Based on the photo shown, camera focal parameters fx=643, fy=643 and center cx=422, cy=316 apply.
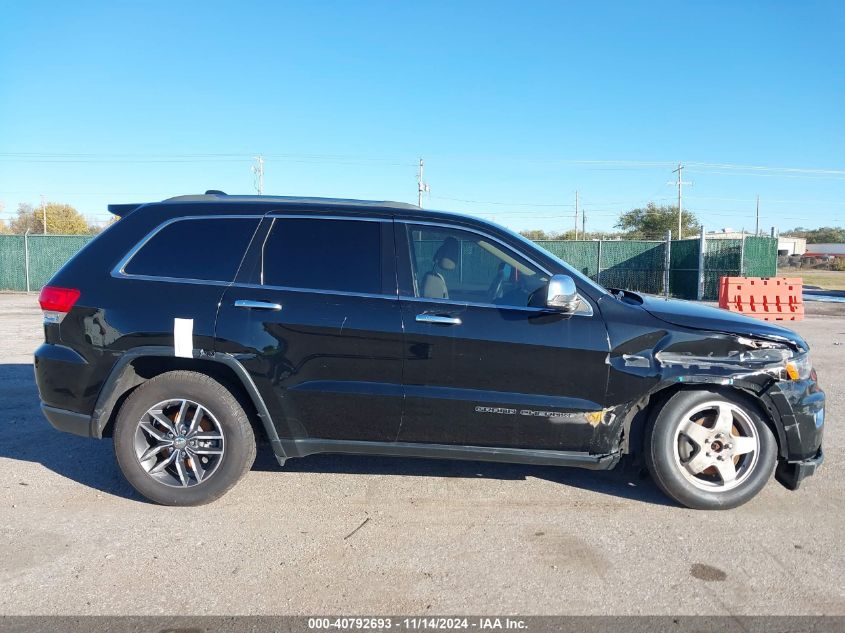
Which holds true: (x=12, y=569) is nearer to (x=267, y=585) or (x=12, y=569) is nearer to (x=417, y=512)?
(x=267, y=585)

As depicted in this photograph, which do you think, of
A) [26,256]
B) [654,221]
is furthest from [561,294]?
[654,221]

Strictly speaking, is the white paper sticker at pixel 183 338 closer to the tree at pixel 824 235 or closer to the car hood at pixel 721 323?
the car hood at pixel 721 323

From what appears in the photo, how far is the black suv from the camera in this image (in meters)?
3.88

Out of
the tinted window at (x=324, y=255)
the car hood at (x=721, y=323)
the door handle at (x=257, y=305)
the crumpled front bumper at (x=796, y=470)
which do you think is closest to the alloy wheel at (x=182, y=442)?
the door handle at (x=257, y=305)

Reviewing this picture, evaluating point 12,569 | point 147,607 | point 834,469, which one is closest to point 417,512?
point 147,607

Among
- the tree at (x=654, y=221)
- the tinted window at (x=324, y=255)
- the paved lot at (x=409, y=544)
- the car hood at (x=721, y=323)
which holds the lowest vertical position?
the paved lot at (x=409, y=544)

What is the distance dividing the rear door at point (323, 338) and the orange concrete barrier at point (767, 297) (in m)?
13.8

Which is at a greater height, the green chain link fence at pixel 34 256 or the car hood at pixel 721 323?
the green chain link fence at pixel 34 256

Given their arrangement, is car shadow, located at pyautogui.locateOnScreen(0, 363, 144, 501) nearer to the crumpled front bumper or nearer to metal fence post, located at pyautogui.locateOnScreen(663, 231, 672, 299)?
the crumpled front bumper

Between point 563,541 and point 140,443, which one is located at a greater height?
point 140,443

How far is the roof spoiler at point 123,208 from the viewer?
4.37 metres

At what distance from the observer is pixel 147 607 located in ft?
9.68

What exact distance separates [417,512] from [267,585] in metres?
1.14

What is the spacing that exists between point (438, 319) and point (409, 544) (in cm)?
130
